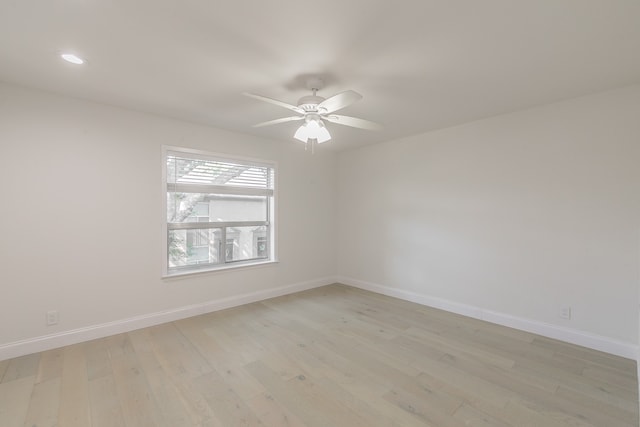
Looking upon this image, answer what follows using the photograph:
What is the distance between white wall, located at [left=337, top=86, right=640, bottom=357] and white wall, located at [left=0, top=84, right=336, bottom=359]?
2650 mm

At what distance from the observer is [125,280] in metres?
3.06

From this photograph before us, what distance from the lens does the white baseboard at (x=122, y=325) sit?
8.30 ft

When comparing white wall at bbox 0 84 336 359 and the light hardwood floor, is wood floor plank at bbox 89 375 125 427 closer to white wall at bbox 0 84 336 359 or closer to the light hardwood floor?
the light hardwood floor

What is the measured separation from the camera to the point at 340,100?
83.0 inches

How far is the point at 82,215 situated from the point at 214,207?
1366 millimetres

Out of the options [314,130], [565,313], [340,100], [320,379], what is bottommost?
[320,379]

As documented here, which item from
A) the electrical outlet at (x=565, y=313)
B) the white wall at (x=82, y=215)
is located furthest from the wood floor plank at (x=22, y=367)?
the electrical outlet at (x=565, y=313)

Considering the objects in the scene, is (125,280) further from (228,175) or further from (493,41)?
(493,41)

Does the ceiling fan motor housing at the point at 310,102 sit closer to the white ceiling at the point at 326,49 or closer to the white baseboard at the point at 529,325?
the white ceiling at the point at 326,49

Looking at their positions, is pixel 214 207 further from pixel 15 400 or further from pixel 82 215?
pixel 15 400

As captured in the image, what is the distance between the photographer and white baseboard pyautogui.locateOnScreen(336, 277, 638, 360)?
2566 mm

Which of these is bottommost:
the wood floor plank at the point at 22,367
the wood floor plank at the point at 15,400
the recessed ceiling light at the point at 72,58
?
the wood floor plank at the point at 15,400

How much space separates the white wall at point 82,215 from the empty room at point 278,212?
0.06ft

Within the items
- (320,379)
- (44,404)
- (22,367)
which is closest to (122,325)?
(22,367)
